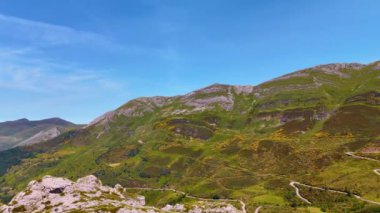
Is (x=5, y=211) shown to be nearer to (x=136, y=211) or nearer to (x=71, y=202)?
(x=71, y=202)

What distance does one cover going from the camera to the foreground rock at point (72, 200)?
5374 inches

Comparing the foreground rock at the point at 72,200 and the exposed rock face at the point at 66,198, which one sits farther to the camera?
the exposed rock face at the point at 66,198

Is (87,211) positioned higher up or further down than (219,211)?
higher up

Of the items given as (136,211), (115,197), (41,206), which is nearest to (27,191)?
(41,206)

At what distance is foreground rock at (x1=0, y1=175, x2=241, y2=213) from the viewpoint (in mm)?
136500

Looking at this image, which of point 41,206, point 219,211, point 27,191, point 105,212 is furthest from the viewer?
point 219,211

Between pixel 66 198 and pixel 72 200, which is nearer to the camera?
pixel 72 200

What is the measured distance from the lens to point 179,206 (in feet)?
644

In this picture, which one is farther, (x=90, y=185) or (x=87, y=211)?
(x=90, y=185)

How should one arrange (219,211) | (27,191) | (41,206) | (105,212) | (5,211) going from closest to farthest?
(105,212)
(41,206)
(5,211)
(27,191)
(219,211)

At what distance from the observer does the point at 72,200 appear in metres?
149

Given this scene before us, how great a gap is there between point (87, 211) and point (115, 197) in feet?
116

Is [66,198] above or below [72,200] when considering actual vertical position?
above

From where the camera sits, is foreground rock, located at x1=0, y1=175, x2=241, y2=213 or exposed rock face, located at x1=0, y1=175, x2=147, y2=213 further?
exposed rock face, located at x1=0, y1=175, x2=147, y2=213
